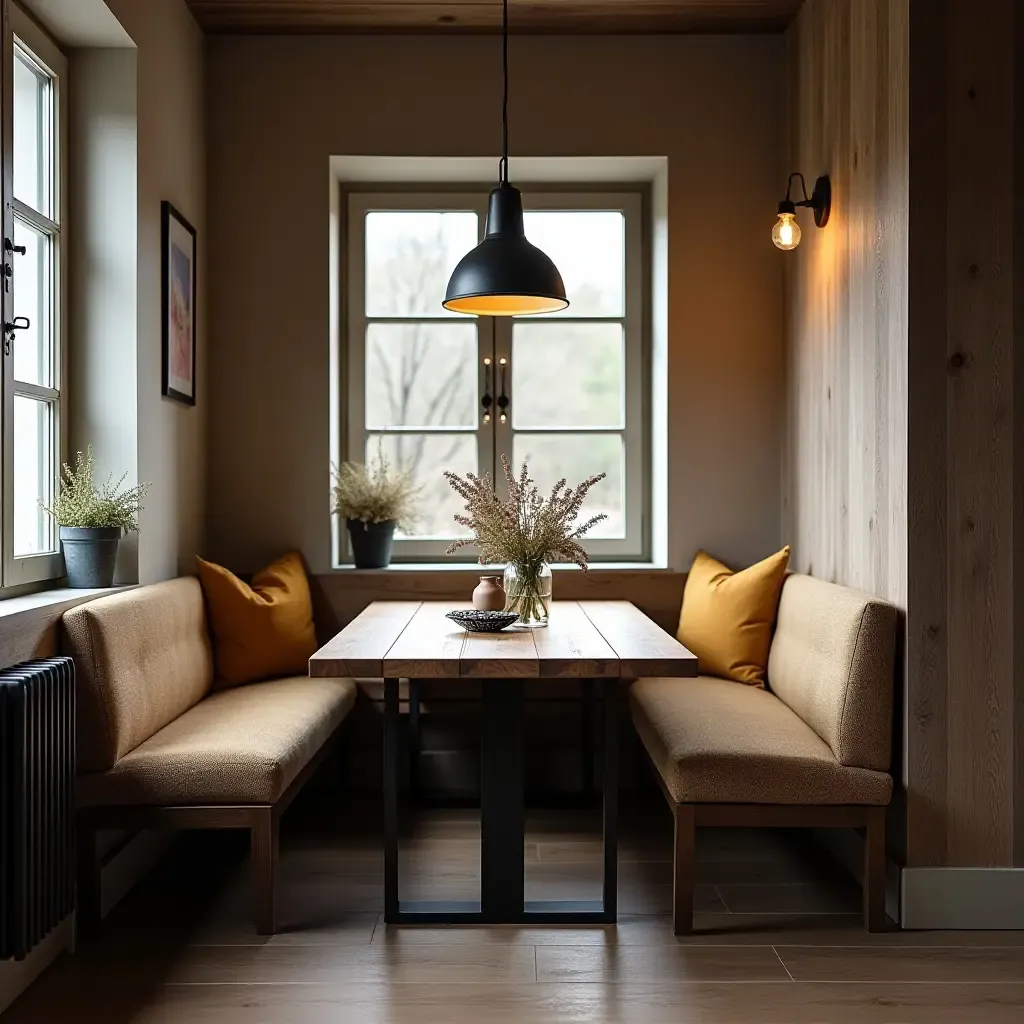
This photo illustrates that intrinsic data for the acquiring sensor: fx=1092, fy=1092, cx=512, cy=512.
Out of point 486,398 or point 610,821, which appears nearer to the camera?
point 610,821

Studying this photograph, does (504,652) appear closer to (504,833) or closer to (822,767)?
(504,833)

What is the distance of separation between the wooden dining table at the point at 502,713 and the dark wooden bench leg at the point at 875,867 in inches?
25.5

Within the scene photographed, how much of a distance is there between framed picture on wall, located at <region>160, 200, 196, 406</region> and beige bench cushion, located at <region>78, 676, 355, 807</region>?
1.16m

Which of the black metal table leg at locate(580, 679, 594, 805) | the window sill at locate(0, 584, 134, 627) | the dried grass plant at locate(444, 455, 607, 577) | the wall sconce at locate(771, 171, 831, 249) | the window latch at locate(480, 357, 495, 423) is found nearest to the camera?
the window sill at locate(0, 584, 134, 627)

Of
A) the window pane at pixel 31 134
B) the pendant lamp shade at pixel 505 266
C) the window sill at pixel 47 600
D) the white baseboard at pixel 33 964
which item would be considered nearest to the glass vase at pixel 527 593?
the pendant lamp shade at pixel 505 266

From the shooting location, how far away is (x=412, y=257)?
4.45 meters

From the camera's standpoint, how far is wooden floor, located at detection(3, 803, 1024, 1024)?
7.82 feet

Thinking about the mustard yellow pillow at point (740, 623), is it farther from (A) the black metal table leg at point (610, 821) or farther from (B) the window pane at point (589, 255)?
(B) the window pane at point (589, 255)

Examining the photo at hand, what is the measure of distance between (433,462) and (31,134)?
193 cm

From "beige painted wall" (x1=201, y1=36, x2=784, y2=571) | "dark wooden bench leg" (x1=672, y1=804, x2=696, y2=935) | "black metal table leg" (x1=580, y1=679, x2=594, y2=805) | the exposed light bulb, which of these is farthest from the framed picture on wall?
"dark wooden bench leg" (x1=672, y1=804, x2=696, y2=935)

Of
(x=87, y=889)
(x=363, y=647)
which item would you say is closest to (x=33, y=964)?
(x=87, y=889)

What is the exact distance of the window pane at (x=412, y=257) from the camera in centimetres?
445

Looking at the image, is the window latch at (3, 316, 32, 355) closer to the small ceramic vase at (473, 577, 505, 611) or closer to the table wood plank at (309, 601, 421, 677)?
the table wood plank at (309, 601, 421, 677)

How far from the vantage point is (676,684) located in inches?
144
